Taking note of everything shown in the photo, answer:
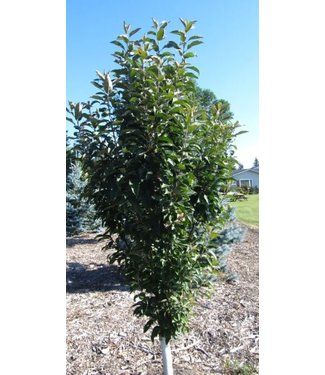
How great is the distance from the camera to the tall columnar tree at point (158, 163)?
40.4 inches

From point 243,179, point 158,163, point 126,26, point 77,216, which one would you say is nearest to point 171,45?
point 126,26

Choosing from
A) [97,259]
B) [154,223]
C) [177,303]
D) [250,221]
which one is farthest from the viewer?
[250,221]

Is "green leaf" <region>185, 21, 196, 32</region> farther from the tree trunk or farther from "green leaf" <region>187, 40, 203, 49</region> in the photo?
the tree trunk

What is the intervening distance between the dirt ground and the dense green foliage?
1.38 feet

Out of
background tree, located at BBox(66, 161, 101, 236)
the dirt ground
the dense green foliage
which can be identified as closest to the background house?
the dense green foliage

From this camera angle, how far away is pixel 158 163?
3.42 ft

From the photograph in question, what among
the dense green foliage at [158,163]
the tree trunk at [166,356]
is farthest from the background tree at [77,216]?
the dense green foliage at [158,163]

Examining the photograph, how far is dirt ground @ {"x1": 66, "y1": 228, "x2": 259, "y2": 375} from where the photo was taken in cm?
165

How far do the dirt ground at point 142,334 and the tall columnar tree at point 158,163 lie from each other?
437mm

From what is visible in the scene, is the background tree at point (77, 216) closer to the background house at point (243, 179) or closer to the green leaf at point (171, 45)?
the background house at point (243, 179)
